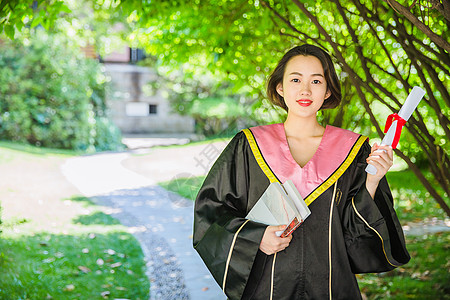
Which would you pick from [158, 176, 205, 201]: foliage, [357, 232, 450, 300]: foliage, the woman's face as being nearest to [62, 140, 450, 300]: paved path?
[158, 176, 205, 201]: foliage

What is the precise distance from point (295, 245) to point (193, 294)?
2.70 meters

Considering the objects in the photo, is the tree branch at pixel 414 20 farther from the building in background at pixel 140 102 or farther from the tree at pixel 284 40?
the building in background at pixel 140 102

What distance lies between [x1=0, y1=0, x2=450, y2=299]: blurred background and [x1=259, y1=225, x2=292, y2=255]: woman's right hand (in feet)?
3.01

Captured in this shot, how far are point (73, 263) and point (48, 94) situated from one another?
781 centimetres

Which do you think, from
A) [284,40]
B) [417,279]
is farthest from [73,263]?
[417,279]

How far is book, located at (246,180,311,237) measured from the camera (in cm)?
166

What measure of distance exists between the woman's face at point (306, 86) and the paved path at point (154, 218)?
276 centimetres

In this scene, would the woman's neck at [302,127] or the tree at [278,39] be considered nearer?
the woman's neck at [302,127]

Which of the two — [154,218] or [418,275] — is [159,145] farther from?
[418,275]

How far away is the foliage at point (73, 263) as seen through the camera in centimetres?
429

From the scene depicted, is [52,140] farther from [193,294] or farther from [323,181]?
[323,181]

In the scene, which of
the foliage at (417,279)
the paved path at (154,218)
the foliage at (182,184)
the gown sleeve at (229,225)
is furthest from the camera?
the foliage at (182,184)

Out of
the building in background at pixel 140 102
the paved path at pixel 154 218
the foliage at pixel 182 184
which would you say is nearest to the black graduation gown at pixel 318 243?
the paved path at pixel 154 218

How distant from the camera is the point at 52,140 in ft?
39.9
